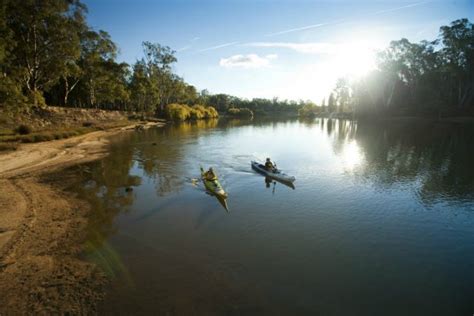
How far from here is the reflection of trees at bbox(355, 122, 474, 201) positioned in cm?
2034

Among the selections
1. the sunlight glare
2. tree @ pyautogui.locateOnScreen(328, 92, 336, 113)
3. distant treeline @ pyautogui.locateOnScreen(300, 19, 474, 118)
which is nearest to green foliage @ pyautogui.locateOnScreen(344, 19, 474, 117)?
distant treeline @ pyautogui.locateOnScreen(300, 19, 474, 118)

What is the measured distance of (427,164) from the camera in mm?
27672

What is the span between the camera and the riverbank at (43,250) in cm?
802

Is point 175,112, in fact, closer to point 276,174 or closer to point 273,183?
point 276,174

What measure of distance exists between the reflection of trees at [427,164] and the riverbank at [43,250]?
2104 cm

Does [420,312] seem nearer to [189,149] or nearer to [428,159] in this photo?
[428,159]

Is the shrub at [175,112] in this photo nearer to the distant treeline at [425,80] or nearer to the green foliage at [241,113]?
the green foliage at [241,113]

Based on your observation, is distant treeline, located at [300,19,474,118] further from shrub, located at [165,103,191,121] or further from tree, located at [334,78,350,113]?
shrub, located at [165,103,191,121]

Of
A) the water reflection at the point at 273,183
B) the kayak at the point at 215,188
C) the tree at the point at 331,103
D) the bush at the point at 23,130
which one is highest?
the tree at the point at 331,103

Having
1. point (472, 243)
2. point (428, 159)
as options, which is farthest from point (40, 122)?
point (428, 159)

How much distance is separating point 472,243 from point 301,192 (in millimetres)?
9699

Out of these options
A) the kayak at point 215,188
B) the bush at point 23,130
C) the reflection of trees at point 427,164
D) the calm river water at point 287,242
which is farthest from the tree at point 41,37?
the reflection of trees at point 427,164

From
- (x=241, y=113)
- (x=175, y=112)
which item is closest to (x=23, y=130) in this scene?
(x=175, y=112)

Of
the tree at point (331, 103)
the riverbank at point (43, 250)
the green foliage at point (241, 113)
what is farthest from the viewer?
the tree at point (331, 103)
